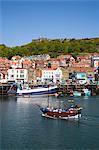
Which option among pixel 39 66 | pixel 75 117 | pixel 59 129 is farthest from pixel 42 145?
pixel 39 66

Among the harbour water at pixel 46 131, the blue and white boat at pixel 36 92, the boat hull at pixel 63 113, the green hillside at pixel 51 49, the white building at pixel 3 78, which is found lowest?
the harbour water at pixel 46 131

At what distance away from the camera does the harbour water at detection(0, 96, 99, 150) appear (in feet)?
30.0

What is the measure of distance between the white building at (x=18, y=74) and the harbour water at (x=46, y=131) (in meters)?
10.6

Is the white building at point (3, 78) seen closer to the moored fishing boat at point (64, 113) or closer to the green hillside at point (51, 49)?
the green hillside at point (51, 49)

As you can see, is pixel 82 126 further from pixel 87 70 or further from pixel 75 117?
pixel 87 70

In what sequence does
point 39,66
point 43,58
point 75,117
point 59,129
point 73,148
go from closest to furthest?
point 73,148 < point 59,129 < point 75,117 < point 39,66 < point 43,58

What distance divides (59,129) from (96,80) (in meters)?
15.2

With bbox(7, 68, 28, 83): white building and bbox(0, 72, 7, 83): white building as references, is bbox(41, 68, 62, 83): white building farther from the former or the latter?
bbox(0, 72, 7, 83): white building

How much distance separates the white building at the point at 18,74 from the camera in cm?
2473

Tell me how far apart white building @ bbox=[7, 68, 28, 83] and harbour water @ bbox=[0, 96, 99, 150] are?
34.8 ft

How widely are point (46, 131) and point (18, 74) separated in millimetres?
14397

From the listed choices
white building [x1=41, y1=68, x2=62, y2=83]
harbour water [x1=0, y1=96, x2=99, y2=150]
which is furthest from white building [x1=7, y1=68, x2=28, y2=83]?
harbour water [x1=0, y1=96, x2=99, y2=150]

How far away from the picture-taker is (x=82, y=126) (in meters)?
11.1

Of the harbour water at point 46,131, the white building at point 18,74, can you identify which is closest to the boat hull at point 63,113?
the harbour water at point 46,131
